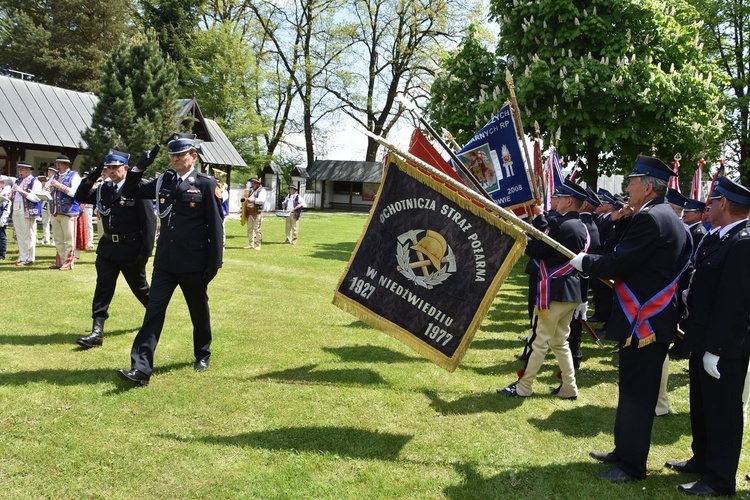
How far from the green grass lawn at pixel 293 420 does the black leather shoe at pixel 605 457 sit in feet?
0.23

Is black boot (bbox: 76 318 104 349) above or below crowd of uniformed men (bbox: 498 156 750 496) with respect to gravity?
below

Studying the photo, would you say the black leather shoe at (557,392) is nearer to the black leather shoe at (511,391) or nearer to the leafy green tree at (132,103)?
the black leather shoe at (511,391)

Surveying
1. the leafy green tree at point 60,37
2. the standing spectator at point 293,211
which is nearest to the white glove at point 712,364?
the standing spectator at point 293,211

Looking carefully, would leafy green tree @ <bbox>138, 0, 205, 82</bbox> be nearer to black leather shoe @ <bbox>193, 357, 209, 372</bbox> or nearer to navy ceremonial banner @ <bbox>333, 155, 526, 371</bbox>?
black leather shoe @ <bbox>193, 357, 209, 372</bbox>

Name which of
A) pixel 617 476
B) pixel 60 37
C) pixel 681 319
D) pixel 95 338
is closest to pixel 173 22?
pixel 60 37

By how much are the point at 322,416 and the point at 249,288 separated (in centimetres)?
652

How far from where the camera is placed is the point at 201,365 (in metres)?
6.14

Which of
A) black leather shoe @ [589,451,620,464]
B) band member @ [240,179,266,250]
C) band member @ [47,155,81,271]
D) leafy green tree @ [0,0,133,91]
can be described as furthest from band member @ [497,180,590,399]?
leafy green tree @ [0,0,133,91]

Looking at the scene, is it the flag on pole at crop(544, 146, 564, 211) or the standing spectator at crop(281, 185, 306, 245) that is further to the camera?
the standing spectator at crop(281, 185, 306, 245)

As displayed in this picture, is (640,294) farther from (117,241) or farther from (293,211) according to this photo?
(293,211)

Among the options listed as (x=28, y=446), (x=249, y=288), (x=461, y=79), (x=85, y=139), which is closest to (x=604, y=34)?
(x=461, y=79)

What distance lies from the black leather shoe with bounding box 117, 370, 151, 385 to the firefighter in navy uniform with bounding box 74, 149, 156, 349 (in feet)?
5.38

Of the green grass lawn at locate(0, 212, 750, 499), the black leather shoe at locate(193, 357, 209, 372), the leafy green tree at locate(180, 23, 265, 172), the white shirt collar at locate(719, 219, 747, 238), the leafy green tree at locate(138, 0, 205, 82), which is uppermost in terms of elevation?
the leafy green tree at locate(138, 0, 205, 82)

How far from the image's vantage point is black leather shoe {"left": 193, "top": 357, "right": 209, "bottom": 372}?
610 centimetres
